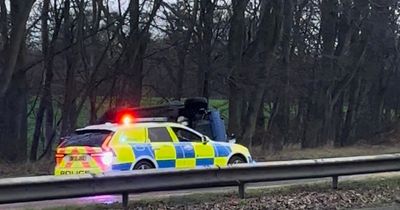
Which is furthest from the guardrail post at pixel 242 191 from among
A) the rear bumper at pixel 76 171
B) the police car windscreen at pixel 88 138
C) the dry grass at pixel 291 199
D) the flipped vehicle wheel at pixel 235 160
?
the flipped vehicle wheel at pixel 235 160

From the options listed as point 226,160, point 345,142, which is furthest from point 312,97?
point 226,160

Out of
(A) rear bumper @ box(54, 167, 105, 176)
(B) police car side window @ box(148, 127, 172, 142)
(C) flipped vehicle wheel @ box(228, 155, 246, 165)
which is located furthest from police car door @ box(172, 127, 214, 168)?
(A) rear bumper @ box(54, 167, 105, 176)

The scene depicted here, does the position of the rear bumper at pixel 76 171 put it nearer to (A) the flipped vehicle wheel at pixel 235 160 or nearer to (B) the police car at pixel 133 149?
(B) the police car at pixel 133 149

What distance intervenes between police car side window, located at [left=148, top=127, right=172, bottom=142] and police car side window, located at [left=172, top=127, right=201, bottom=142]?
0.31 m

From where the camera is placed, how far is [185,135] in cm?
1700

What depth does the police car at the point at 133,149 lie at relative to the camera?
14.8 metres

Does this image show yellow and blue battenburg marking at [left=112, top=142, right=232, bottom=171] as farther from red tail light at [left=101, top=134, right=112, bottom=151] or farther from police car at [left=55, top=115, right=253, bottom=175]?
red tail light at [left=101, top=134, right=112, bottom=151]

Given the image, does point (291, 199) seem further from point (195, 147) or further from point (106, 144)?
point (195, 147)

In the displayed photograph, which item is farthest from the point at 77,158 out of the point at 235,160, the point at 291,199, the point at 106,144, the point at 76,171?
the point at 291,199

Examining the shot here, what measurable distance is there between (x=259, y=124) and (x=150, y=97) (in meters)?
7.28

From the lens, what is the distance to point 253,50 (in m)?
32.3

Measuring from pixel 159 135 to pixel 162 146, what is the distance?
31 centimetres

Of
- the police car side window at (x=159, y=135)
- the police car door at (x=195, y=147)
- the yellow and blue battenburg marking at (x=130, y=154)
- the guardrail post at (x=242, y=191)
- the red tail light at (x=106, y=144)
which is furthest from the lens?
the police car door at (x=195, y=147)

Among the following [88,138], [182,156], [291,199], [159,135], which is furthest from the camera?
[182,156]
